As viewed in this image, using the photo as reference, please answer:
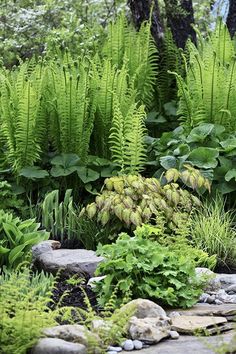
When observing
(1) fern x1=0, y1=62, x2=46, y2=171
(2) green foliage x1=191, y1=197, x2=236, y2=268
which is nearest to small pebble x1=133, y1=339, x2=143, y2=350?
(2) green foliage x1=191, y1=197, x2=236, y2=268

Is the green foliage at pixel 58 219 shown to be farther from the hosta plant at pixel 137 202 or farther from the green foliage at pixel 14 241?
the green foliage at pixel 14 241

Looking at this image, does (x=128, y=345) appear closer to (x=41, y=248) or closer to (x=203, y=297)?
(x=203, y=297)

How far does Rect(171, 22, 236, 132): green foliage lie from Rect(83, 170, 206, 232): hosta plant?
136 cm

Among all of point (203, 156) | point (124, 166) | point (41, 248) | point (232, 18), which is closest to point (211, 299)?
point (41, 248)

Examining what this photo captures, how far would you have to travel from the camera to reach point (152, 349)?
3.46 m

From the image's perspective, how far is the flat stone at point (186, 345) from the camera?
3368 mm

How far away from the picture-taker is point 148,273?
4109mm

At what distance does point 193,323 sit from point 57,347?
93 centimetres

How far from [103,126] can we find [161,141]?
59 cm

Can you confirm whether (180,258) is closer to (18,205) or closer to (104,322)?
(104,322)

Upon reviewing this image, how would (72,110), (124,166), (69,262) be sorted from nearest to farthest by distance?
(69,262)
(72,110)
(124,166)

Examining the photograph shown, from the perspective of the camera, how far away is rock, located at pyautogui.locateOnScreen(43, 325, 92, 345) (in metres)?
3.27

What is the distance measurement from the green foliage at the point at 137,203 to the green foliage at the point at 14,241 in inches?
29.1

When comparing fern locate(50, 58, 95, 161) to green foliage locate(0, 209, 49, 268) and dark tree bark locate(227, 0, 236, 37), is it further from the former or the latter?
dark tree bark locate(227, 0, 236, 37)
